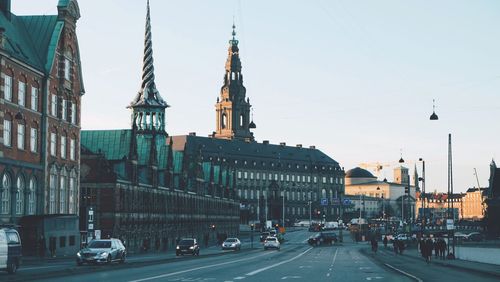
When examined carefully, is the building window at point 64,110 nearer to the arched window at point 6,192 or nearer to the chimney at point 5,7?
the chimney at point 5,7

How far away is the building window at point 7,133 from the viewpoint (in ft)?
212

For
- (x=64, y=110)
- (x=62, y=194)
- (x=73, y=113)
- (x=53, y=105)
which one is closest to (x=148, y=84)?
(x=73, y=113)

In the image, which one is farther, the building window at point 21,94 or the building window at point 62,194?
the building window at point 62,194

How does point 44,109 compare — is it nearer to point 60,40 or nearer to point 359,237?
point 60,40

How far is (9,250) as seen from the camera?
38.7 metres

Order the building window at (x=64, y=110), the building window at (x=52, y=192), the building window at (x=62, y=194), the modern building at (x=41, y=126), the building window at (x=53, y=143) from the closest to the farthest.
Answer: the modern building at (x=41, y=126)
the building window at (x=52, y=192)
the building window at (x=53, y=143)
the building window at (x=62, y=194)
the building window at (x=64, y=110)

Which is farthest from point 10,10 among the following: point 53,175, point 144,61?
point 144,61

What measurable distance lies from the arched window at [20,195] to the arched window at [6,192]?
60.3 inches

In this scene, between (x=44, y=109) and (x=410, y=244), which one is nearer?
(x=44, y=109)

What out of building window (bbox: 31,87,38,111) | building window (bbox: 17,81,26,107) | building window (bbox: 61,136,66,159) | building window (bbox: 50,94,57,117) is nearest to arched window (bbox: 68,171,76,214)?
building window (bbox: 61,136,66,159)

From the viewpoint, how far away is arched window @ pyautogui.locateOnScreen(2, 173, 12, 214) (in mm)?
64062

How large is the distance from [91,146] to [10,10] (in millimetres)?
33771

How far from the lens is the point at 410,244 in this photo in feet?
411

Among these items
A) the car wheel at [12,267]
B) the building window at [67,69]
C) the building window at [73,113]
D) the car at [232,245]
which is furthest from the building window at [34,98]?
the car at [232,245]
